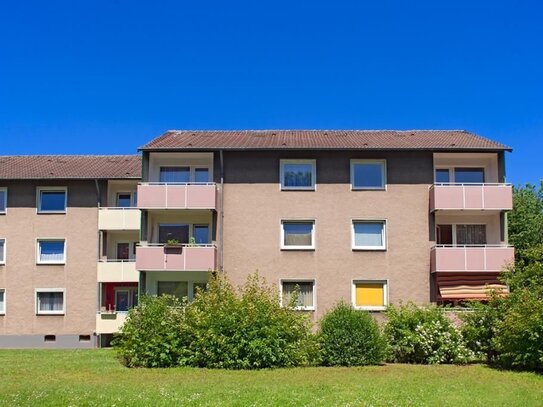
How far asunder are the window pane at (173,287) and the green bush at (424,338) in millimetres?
11264

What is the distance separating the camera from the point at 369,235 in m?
31.2

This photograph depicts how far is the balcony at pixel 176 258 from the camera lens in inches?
1203

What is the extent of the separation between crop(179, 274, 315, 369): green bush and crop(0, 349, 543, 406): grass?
90cm

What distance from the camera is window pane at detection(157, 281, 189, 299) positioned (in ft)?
106

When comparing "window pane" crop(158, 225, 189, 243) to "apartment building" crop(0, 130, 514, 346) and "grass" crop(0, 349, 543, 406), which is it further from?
"grass" crop(0, 349, 543, 406)

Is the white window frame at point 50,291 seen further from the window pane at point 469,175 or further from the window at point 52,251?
the window pane at point 469,175

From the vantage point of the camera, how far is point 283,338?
22500 millimetres

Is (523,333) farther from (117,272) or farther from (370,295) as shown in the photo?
(117,272)

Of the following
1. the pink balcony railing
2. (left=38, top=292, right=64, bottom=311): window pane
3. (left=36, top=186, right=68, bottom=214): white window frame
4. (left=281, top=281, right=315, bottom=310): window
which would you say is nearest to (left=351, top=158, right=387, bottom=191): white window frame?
the pink balcony railing

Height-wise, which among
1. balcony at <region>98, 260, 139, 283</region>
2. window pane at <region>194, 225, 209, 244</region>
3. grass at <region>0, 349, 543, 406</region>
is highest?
window pane at <region>194, 225, 209, 244</region>

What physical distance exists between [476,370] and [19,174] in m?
26.1

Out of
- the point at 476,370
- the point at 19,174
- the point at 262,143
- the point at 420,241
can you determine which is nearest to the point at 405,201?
the point at 420,241

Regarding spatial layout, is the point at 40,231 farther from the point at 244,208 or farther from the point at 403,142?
the point at 403,142

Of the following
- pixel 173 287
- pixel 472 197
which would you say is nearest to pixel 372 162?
pixel 472 197
